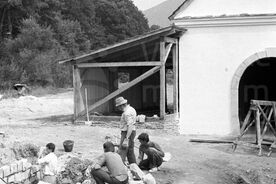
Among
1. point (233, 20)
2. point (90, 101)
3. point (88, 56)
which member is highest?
point (233, 20)

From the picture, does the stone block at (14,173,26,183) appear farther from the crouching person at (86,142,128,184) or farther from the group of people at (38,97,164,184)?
the crouching person at (86,142,128,184)

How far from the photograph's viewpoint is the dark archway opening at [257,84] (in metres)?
20.2

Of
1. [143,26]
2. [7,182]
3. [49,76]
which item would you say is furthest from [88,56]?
[143,26]

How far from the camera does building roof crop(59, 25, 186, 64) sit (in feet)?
47.7

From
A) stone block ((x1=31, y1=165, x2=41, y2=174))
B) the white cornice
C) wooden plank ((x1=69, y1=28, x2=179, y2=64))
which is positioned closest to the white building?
the white cornice

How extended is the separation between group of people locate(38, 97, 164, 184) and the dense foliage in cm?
2769

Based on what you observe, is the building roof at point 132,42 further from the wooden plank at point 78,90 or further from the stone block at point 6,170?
the stone block at point 6,170

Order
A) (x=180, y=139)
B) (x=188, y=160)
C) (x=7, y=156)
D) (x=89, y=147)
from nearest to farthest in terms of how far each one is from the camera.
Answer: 1. (x=7, y=156)
2. (x=188, y=160)
3. (x=89, y=147)
4. (x=180, y=139)

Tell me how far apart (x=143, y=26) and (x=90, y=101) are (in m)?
52.4

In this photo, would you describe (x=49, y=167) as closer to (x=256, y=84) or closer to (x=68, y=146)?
(x=68, y=146)

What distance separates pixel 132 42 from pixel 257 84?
832 centimetres

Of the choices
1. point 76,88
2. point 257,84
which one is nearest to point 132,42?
point 76,88

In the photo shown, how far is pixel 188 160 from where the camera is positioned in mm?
11336

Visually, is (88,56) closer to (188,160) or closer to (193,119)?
(193,119)
